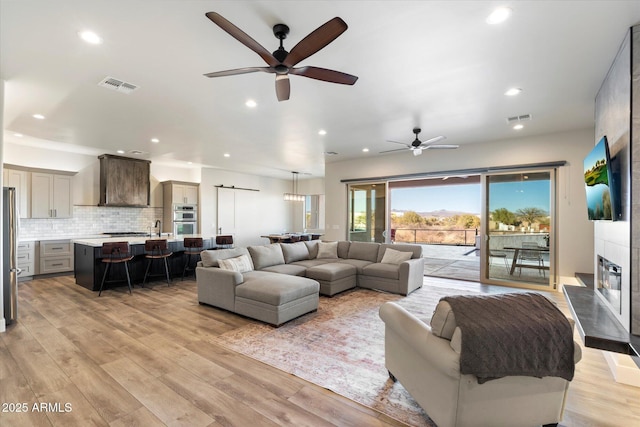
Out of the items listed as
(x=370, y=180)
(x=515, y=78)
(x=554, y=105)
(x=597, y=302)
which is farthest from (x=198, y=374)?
(x=370, y=180)

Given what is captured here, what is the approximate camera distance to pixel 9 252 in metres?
3.66

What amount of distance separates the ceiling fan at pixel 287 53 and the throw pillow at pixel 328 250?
13.4ft

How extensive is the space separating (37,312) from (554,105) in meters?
7.76

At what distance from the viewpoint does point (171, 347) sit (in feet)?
10.1

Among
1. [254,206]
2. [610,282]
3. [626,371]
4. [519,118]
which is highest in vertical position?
[519,118]

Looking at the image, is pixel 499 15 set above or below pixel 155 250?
above

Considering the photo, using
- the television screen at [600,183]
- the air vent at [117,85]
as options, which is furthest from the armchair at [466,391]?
the air vent at [117,85]

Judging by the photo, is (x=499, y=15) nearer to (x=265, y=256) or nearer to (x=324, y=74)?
(x=324, y=74)

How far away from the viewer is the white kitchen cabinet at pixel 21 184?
6004mm

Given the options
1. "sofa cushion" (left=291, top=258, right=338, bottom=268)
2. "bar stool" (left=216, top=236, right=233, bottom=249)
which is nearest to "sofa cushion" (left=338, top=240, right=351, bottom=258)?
"sofa cushion" (left=291, top=258, right=338, bottom=268)

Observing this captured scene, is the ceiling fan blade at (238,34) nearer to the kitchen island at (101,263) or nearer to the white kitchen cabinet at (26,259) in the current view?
the kitchen island at (101,263)

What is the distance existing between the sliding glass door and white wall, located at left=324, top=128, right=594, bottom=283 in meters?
0.85

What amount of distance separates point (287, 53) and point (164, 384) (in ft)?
9.61

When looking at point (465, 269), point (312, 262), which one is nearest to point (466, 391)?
point (312, 262)
